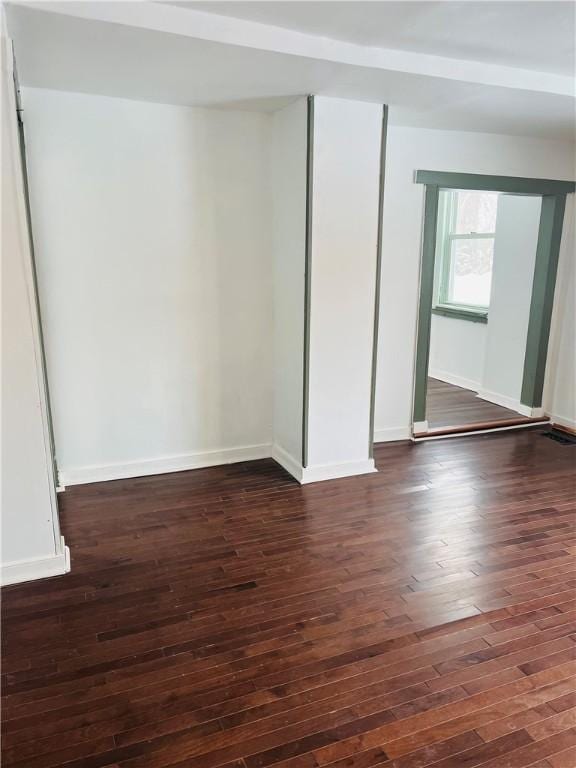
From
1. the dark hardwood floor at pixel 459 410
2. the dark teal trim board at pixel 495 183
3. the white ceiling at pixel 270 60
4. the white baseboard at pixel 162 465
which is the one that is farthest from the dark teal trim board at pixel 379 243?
the dark hardwood floor at pixel 459 410

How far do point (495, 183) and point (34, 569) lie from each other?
14.3ft

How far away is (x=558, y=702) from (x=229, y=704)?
118cm

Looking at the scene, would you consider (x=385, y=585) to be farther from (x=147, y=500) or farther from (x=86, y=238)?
(x=86, y=238)

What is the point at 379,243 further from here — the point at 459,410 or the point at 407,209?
the point at 459,410

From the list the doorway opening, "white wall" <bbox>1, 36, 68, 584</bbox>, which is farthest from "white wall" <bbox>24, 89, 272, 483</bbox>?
the doorway opening

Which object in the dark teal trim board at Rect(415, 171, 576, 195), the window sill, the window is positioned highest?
the dark teal trim board at Rect(415, 171, 576, 195)

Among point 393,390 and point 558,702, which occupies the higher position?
point 393,390

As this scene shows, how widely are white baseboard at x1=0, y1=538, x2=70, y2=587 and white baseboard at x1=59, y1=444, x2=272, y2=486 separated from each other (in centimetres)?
107

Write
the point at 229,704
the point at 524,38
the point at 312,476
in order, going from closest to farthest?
the point at 229,704, the point at 524,38, the point at 312,476

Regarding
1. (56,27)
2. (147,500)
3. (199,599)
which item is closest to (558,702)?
(199,599)

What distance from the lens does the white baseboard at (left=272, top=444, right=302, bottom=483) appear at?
3838 millimetres

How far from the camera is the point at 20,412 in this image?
2434 millimetres

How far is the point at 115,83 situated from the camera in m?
3.09

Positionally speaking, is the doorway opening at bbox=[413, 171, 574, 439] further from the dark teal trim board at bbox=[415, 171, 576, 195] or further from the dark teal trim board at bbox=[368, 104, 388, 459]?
the dark teal trim board at bbox=[368, 104, 388, 459]
